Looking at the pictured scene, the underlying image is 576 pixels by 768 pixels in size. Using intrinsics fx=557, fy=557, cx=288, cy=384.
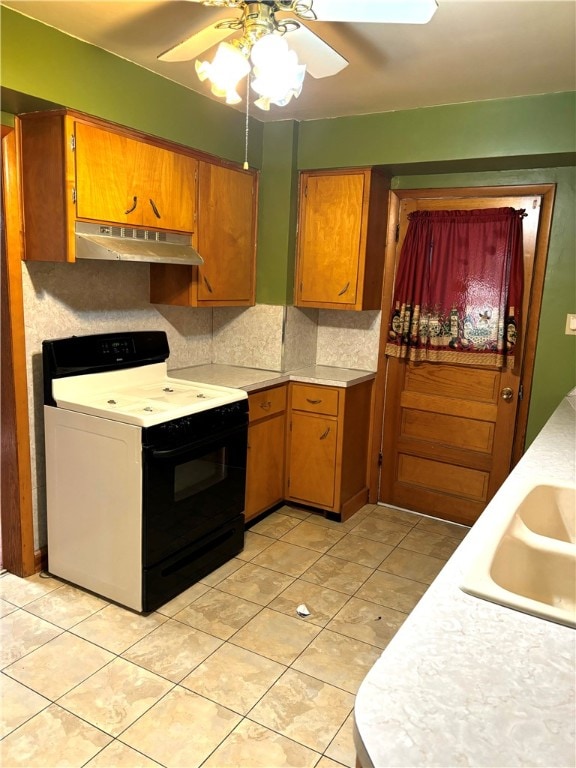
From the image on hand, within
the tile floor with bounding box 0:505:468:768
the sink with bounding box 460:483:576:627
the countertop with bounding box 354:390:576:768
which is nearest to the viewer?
the countertop with bounding box 354:390:576:768

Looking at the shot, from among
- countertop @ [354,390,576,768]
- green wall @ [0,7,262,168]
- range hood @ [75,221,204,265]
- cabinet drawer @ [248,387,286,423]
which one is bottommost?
cabinet drawer @ [248,387,286,423]

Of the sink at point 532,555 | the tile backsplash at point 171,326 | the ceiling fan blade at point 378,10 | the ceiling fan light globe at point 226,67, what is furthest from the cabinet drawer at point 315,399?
the ceiling fan blade at point 378,10

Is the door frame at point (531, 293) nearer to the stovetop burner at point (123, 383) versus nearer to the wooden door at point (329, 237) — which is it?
the wooden door at point (329, 237)

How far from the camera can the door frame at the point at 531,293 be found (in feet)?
10.3

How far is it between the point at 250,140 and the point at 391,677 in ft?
10.6

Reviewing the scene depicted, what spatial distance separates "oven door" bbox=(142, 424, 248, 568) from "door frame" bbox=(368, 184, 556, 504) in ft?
3.93

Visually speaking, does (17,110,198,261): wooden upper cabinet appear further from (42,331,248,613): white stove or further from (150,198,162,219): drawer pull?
(42,331,248,613): white stove

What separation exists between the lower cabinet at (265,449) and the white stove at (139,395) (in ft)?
1.24

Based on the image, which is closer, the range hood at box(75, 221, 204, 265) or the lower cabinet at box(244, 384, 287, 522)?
the range hood at box(75, 221, 204, 265)

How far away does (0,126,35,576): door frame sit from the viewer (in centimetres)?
243

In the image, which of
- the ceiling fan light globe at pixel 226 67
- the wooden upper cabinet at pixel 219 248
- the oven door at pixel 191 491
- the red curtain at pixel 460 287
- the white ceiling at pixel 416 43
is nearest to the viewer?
the ceiling fan light globe at pixel 226 67

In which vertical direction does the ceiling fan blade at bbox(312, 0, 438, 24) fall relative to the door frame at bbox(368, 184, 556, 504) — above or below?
above

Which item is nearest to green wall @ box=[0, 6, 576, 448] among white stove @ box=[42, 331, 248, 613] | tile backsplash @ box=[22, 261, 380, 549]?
tile backsplash @ box=[22, 261, 380, 549]

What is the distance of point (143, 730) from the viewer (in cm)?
185
